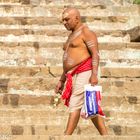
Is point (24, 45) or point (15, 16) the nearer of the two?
point (24, 45)

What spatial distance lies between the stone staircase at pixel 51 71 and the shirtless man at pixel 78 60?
0.45m

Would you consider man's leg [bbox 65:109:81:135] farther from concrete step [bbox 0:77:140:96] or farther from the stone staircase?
concrete step [bbox 0:77:140:96]

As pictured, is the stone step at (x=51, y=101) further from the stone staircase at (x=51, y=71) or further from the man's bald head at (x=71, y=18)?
the man's bald head at (x=71, y=18)

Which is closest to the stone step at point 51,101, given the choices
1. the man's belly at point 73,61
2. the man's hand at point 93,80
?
the man's belly at point 73,61

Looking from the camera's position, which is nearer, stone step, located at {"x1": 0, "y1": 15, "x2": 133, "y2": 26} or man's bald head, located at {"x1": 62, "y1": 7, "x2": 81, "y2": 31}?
man's bald head, located at {"x1": 62, "y1": 7, "x2": 81, "y2": 31}

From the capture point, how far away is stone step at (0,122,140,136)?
7844mm

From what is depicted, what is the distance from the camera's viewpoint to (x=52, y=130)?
795 cm

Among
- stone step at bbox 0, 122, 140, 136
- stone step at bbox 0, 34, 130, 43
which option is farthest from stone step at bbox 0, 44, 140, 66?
stone step at bbox 0, 122, 140, 136

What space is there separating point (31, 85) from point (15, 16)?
404 centimetres

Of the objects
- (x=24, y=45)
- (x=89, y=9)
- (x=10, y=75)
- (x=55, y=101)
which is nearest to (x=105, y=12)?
(x=89, y=9)

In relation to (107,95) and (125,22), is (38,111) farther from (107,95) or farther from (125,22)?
(125,22)

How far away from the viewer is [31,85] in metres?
9.23

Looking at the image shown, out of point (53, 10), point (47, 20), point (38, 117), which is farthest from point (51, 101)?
point (53, 10)

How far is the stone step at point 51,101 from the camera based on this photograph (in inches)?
340
